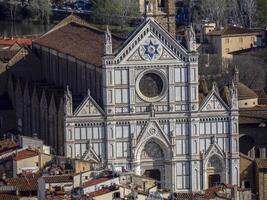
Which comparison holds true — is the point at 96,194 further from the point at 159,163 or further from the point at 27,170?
the point at 159,163

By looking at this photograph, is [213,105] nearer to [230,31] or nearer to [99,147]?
[99,147]

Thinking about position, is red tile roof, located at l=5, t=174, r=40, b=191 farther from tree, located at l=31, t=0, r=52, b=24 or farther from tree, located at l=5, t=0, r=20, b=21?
tree, located at l=5, t=0, r=20, b=21

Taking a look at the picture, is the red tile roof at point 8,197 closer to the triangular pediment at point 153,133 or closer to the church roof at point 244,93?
the triangular pediment at point 153,133

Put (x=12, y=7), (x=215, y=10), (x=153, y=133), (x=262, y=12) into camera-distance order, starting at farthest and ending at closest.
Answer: (x=12, y=7) → (x=215, y=10) → (x=262, y=12) → (x=153, y=133)

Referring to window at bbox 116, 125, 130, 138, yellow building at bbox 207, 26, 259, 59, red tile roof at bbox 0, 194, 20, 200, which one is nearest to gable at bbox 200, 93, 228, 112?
window at bbox 116, 125, 130, 138

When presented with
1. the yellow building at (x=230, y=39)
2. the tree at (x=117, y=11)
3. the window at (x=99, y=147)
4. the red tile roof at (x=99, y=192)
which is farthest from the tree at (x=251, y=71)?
the tree at (x=117, y=11)

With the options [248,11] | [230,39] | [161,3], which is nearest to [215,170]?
[161,3]

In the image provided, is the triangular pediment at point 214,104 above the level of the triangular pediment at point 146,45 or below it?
below
